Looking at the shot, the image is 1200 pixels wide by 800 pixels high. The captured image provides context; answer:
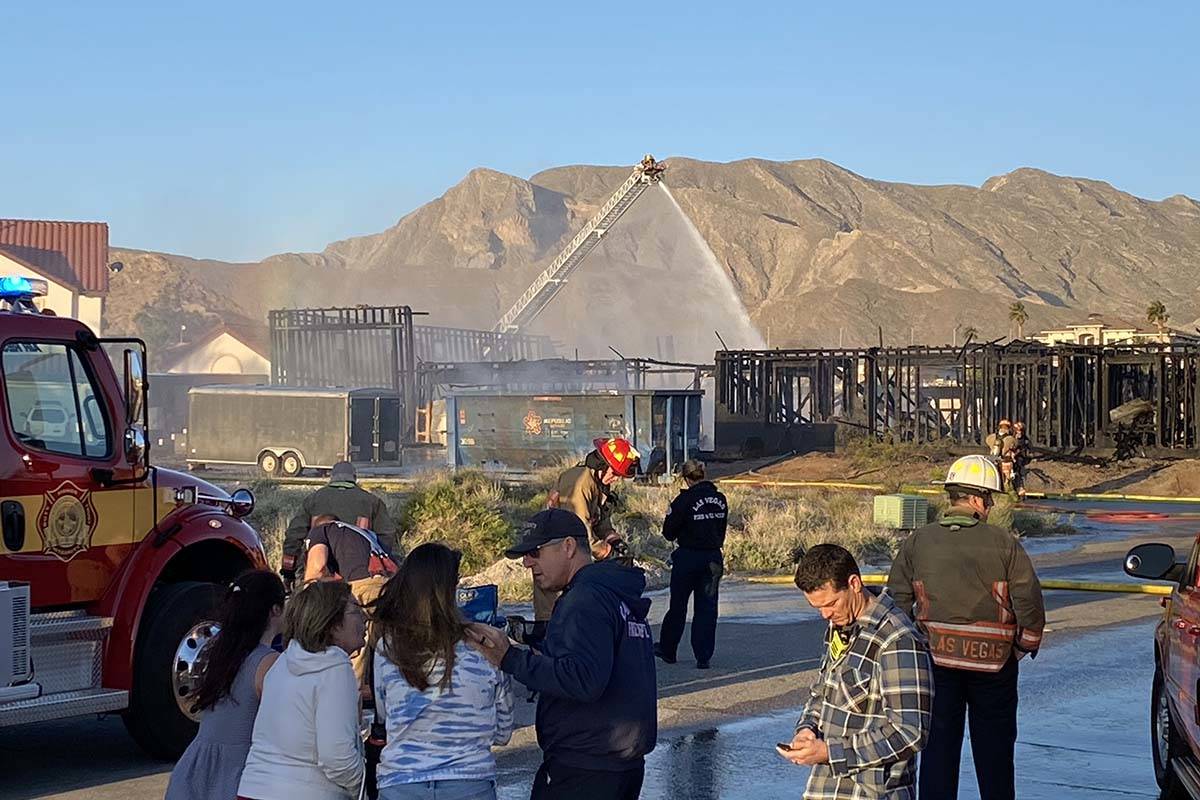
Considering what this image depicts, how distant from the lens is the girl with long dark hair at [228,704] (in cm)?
544

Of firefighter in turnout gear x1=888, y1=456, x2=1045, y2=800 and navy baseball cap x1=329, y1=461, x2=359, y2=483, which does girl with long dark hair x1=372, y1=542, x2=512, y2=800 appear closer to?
firefighter in turnout gear x1=888, y1=456, x2=1045, y2=800

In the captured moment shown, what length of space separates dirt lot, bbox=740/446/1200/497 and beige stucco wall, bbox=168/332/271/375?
63790 millimetres

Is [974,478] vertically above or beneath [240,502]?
above

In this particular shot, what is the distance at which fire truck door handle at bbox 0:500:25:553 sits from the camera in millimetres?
8547

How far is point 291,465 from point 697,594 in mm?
31756

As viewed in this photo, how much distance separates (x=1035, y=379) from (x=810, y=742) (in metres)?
40.2

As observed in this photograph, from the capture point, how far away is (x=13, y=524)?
8.60 meters

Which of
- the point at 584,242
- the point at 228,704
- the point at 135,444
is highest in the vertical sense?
the point at 584,242

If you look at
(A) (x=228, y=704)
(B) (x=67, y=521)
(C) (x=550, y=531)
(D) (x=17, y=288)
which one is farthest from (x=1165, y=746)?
(D) (x=17, y=288)

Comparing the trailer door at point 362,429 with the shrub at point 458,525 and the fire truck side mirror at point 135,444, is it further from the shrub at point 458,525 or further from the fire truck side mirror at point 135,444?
the fire truck side mirror at point 135,444

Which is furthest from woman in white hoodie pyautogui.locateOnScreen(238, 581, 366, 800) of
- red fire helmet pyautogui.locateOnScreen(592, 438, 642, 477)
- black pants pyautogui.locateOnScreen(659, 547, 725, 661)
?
black pants pyautogui.locateOnScreen(659, 547, 725, 661)

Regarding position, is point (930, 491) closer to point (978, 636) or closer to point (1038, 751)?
point (1038, 751)

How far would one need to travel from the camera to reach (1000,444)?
33.3m

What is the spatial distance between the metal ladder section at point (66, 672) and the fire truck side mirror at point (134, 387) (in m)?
1.16
